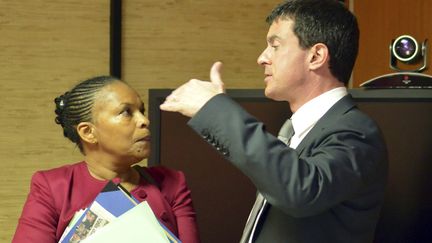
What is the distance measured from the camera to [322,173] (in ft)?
3.23

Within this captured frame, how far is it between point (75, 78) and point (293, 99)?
62.5 inches

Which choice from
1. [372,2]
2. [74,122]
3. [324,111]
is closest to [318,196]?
[324,111]

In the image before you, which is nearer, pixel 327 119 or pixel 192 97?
pixel 192 97

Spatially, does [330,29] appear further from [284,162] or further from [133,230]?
[133,230]

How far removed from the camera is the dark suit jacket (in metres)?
0.97

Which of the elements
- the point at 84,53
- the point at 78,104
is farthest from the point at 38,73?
the point at 78,104

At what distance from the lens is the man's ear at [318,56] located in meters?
1.18

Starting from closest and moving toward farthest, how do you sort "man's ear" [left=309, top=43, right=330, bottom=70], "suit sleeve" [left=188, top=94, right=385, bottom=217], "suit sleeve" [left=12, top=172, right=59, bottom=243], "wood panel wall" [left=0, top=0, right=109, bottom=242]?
"suit sleeve" [left=188, top=94, right=385, bottom=217], "man's ear" [left=309, top=43, right=330, bottom=70], "suit sleeve" [left=12, top=172, right=59, bottom=243], "wood panel wall" [left=0, top=0, right=109, bottom=242]

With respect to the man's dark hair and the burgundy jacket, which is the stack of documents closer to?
the burgundy jacket

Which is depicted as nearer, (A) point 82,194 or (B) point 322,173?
(B) point 322,173

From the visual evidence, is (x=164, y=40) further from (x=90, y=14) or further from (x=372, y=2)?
(x=372, y=2)

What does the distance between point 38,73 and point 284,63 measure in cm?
166

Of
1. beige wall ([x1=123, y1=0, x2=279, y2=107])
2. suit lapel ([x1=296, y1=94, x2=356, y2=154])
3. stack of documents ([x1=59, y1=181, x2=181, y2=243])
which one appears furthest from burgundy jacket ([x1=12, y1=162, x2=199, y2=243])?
beige wall ([x1=123, y1=0, x2=279, y2=107])

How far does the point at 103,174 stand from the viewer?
140 centimetres
